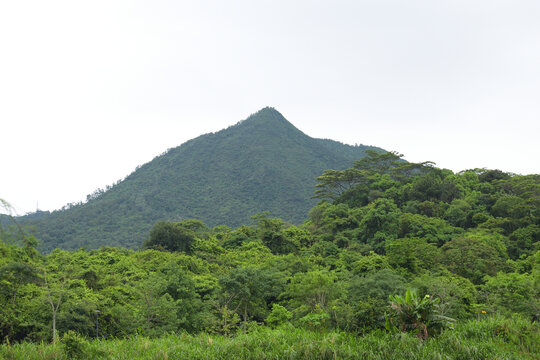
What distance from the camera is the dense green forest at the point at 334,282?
28.8 feet

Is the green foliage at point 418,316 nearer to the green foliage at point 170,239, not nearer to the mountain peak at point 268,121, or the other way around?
the green foliage at point 170,239

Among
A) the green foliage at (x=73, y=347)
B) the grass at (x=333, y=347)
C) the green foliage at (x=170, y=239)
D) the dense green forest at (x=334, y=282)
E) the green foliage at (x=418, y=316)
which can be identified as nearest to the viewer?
the grass at (x=333, y=347)

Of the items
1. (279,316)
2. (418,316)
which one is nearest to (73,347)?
(418,316)

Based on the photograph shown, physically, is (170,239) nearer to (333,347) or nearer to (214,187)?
(333,347)

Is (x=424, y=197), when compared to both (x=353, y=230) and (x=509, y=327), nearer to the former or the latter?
(x=353, y=230)

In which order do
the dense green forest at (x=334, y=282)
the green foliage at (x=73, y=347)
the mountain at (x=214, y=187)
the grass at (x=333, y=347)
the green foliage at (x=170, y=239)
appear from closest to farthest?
the grass at (x=333, y=347)
the green foliage at (x=73, y=347)
the dense green forest at (x=334, y=282)
the green foliage at (x=170, y=239)
the mountain at (x=214, y=187)

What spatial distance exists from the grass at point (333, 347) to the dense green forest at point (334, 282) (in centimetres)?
5

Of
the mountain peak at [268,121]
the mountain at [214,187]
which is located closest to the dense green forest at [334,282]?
the mountain at [214,187]

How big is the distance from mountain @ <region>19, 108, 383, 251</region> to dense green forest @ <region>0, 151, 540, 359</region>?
32501 mm

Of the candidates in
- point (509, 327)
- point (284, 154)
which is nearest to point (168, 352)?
point (509, 327)

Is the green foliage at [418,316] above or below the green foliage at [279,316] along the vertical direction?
above

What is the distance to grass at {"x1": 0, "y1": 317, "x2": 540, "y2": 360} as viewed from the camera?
7812mm

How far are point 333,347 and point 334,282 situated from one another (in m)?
21.0

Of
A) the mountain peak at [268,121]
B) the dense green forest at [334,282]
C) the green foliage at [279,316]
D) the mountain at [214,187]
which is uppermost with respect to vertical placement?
the mountain peak at [268,121]
